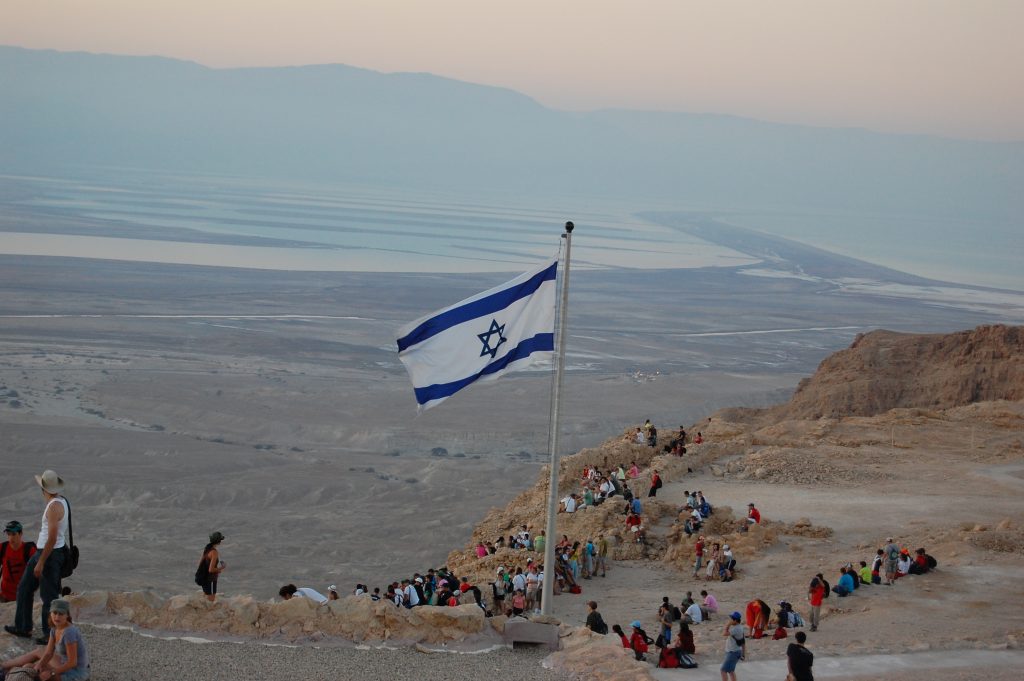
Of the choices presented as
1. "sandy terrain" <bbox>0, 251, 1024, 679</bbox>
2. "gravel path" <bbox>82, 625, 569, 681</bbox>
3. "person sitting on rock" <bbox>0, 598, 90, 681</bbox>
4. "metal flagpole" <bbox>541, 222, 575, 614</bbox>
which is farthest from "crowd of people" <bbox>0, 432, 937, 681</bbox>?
"gravel path" <bbox>82, 625, 569, 681</bbox>

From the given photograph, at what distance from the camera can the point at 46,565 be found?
9.80m

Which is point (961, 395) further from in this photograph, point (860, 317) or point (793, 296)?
point (793, 296)

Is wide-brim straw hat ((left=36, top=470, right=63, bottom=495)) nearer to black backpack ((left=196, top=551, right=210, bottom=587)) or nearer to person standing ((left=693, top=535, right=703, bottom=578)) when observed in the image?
black backpack ((left=196, top=551, right=210, bottom=587))

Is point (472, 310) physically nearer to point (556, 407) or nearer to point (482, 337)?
point (482, 337)

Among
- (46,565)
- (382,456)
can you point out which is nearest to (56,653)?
(46,565)

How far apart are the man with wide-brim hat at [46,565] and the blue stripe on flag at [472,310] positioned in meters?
3.33

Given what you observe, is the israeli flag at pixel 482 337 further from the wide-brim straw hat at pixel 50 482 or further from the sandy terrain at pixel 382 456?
the sandy terrain at pixel 382 456

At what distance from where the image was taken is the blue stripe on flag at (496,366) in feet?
37.7

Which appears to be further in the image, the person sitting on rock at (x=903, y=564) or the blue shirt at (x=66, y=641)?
the person sitting on rock at (x=903, y=564)

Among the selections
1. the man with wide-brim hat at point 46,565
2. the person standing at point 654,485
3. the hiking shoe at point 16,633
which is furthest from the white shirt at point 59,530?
the person standing at point 654,485

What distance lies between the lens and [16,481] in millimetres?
33438

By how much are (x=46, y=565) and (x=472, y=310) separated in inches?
173

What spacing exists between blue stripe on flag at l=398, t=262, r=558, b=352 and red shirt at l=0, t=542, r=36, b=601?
3.84 meters

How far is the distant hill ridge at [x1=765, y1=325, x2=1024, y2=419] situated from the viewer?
3641 cm
